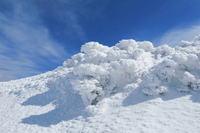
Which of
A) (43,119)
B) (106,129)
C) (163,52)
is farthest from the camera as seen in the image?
(163,52)

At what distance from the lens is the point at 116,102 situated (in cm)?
1501

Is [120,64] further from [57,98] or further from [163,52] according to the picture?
[163,52]

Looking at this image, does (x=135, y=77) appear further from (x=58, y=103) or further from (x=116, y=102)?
(x=58, y=103)

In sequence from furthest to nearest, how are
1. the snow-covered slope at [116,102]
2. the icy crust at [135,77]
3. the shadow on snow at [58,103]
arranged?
the icy crust at [135,77], the shadow on snow at [58,103], the snow-covered slope at [116,102]

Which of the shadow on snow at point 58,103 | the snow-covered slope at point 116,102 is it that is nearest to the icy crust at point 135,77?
the snow-covered slope at point 116,102

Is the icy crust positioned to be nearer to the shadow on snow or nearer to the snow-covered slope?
the snow-covered slope

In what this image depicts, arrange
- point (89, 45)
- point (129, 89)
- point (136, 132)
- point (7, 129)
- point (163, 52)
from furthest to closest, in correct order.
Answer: point (89, 45) < point (163, 52) < point (129, 89) < point (7, 129) < point (136, 132)

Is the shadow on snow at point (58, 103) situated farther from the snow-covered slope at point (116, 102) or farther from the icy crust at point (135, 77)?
the icy crust at point (135, 77)

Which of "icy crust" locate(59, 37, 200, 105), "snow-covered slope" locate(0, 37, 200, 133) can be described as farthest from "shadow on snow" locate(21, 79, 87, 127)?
"icy crust" locate(59, 37, 200, 105)

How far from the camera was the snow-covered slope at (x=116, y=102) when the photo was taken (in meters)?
10.9

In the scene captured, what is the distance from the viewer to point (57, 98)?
19.1 meters

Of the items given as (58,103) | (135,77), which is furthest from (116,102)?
(58,103)

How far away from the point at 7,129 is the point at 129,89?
51.4ft

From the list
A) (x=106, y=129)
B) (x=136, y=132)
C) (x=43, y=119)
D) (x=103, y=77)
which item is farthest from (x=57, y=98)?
(x=136, y=132)
